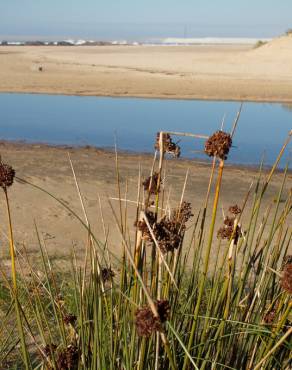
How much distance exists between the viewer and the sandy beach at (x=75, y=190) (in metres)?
5.32

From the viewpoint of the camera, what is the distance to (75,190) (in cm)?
693

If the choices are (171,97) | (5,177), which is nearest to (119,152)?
(171,97)

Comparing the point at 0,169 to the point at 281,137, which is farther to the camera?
the point at 281,137

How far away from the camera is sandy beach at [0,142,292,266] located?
17.4 feet

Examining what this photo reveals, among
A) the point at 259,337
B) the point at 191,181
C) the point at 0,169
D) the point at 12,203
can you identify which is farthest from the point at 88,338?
the point at 191,181

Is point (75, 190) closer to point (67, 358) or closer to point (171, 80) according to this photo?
point (67, 358)

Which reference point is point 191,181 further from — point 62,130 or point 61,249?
point 62,130

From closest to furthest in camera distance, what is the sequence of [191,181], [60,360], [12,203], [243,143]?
[60,360] → [12,203] → [191,181] → [243,143]

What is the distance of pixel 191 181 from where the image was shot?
784 centimetres

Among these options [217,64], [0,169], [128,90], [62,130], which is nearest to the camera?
[0,169]

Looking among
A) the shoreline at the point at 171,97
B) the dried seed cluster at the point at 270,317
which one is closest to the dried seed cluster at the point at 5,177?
the dried seed cluster at the point at 270,317

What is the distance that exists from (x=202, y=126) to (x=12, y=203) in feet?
21.5

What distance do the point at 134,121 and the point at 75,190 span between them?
605 centimetres

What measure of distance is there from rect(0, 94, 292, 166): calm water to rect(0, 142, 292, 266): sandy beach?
33.0 inches
